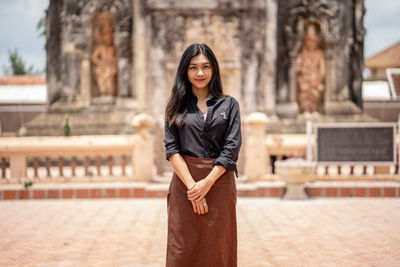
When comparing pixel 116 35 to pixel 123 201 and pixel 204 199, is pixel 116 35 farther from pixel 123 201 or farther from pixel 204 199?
pixel 204 199

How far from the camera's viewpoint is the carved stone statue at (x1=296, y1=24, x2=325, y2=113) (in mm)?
16656

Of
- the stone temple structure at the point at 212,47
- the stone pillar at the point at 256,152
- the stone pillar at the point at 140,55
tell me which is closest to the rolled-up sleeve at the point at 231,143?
the stone pillar at the point at 256,152

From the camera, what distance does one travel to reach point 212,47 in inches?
583

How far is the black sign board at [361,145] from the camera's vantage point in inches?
367

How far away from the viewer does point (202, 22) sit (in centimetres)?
1484

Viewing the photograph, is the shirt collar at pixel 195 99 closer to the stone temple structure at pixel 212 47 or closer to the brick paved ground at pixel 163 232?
the brick paved ground at pixel 163 232

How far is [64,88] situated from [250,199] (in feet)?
29.9

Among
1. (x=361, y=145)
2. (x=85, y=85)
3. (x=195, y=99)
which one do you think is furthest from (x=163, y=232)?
(x=85, y=85)

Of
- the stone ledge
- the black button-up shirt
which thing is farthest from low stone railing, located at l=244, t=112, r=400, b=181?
the black button-up shirt

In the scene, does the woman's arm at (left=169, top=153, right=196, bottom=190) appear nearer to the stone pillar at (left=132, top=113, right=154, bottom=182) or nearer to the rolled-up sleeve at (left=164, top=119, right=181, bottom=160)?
the rolled-up sleeve at (left=164, top=119, right=181, bottom=160)

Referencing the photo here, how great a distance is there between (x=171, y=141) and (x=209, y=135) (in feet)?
0.84

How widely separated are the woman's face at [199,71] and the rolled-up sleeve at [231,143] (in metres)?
0.25

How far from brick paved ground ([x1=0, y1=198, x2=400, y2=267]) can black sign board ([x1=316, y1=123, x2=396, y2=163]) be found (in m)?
0.80

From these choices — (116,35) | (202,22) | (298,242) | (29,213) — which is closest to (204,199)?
(298,242)
